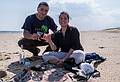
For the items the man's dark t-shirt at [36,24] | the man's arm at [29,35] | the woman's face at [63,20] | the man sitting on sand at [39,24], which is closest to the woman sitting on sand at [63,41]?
the woman's face at [63,20]

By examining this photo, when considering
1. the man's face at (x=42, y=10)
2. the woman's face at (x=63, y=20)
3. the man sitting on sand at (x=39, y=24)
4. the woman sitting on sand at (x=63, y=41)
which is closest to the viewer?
the woman's face at (x=63, y=20)

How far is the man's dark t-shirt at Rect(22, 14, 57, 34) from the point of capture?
32.1 feet

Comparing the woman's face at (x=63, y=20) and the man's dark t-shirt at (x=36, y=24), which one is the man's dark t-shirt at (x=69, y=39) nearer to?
the woman's face at (x=63, y=20)

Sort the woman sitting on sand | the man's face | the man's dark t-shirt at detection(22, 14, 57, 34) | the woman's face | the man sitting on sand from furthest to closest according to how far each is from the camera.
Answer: the man's dark t-shirt at detection(22, 14, 57, 34), the man sitting on sand, the man's face, the woman sitting on sand, the woman's face

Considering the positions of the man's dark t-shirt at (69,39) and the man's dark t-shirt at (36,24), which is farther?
the man's dark t-shirt at (36,24)

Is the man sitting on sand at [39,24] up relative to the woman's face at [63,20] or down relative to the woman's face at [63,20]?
down

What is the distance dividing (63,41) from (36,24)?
1374 mm

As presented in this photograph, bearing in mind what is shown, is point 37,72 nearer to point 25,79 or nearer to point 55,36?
point 25,79

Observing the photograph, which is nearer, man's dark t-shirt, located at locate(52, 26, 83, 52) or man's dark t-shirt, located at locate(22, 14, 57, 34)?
man's dark t-shirt, located at locate(52, 26, 83, 52)

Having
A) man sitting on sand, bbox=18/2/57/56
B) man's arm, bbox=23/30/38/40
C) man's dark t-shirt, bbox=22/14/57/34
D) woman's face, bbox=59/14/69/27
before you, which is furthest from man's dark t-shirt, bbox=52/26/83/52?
man's dark t-shirt, bbox=22/14/57/34

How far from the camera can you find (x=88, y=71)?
808 centimetres

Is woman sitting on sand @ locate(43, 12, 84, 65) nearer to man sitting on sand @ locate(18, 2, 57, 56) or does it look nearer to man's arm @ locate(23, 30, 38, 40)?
man's arm @ locate(23, 30, 38, 40)

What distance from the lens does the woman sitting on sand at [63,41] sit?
28.4 feet

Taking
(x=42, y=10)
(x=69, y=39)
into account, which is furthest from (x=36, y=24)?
(x=69, y=39)
